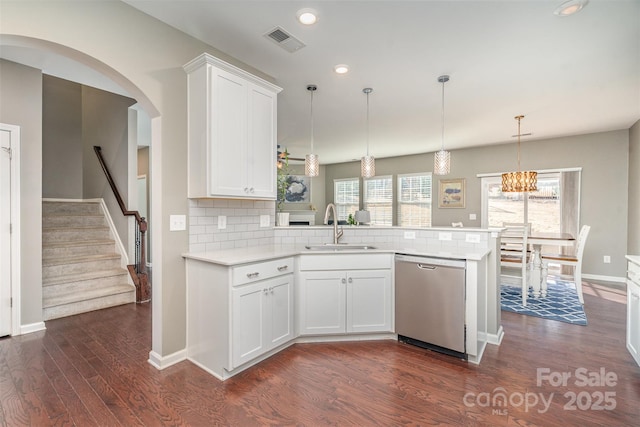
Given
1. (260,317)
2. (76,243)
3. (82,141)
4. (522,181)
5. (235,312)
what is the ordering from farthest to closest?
(82,141) → (522,181) → (76,243) → (260,317) → (235,312)

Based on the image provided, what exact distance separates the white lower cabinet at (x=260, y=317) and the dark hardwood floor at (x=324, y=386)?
16 cm

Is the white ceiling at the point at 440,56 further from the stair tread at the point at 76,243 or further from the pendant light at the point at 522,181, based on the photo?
the stair tread at the point at 76,243

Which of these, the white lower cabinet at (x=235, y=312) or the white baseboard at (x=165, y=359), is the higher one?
the white lower cabinet at (x=235, y=312)

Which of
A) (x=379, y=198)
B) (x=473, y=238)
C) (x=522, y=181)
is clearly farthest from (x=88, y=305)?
(x=379, y=198)

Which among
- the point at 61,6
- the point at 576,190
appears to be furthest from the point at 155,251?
the point at 576,190

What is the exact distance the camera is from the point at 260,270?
96.2 inches

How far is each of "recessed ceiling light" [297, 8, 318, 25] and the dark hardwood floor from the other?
2671 mm

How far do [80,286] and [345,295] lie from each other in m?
3.46

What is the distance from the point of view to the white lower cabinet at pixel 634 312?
2355 millimetres

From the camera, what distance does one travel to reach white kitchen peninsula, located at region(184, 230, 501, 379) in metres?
2.27

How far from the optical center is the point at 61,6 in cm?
188

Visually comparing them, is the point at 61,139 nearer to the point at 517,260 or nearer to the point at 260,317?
the point at 260,317

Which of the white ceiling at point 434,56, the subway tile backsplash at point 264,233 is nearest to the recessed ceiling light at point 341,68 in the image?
the white ceiling at point 434,56

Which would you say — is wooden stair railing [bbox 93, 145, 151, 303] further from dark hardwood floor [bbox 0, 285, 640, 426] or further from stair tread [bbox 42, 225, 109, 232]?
dark hardwood floor [bbox 0, 285, 640, 426]
